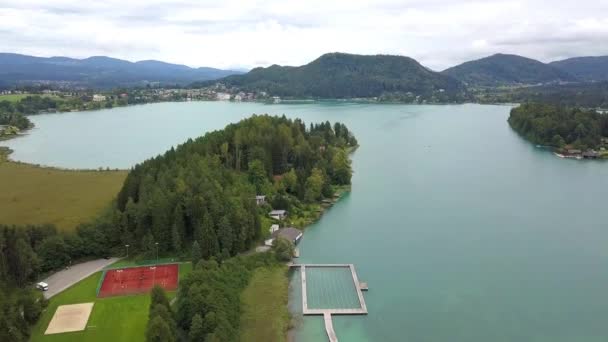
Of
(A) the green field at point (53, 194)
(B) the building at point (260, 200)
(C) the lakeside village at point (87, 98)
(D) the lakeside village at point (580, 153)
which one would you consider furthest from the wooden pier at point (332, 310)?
(C) the lakeside village at point (87, 98)

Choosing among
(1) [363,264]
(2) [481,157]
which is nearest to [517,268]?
(1) [363,264]

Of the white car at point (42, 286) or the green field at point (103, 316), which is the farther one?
the white car at point (42, 286)

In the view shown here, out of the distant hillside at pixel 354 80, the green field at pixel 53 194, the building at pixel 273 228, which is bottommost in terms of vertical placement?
the green field at pixel 53 194

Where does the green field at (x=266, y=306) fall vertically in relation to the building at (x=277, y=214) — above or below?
below

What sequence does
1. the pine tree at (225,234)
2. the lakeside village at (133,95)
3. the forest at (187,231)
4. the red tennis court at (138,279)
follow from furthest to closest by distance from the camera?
the lakeside village at (133,95)
the pine tree at (225,234)
the red tennis court at (138,279)
the forest at (187,231)

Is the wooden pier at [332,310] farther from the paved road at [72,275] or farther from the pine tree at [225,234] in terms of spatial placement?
the paved road at [72,275]

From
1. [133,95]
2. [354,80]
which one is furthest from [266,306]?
[354,80]

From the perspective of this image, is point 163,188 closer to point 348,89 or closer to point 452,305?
point 452,305
